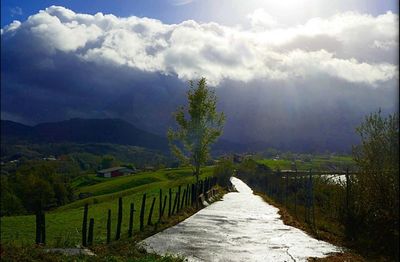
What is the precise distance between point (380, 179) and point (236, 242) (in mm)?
6542

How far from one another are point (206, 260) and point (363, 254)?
6280mm

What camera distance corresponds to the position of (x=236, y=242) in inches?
829

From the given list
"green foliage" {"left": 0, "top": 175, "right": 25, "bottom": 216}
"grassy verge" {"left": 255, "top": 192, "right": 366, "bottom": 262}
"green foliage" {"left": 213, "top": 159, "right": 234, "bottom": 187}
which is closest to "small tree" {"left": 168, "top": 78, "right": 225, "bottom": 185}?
"grassy verge" {"left": 255, "top": 192, "right": 366, "bottom": 262}

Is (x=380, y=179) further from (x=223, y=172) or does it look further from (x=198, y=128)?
(x=223, y=172)

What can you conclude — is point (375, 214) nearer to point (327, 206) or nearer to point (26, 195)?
point (327, 206)

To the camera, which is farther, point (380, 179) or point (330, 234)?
point (330, 234)

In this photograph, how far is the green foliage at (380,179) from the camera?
55.1ft

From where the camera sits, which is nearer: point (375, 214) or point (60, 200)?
point (375, 214)

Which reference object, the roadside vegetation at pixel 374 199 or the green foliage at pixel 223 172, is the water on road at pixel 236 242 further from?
the green foliage at pixel 223 172

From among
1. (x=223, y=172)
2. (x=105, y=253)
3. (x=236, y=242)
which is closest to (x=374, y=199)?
(x=236, y=242)

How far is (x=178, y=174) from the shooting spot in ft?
493

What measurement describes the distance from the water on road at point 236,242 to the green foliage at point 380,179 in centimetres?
209

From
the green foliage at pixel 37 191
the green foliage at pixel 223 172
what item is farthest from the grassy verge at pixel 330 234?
the green foliage at pixel 37 191

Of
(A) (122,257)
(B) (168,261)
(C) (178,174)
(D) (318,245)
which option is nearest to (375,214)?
(D) (318,245)
